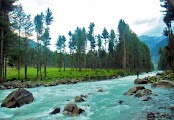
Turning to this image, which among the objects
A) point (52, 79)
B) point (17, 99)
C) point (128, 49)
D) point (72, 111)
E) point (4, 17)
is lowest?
point (72, 111)

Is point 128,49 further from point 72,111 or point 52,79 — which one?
point 72,111

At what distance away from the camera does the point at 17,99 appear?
1988 centimetres

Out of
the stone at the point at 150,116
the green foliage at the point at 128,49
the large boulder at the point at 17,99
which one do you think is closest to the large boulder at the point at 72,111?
the stone at the point at 150,116

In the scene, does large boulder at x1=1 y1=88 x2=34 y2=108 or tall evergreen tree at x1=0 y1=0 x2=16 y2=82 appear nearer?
large boulder at x1=1 y1=88 x2=34 y2=108

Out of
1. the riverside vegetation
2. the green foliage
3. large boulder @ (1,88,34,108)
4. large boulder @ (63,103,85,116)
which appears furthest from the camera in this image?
the green foliage

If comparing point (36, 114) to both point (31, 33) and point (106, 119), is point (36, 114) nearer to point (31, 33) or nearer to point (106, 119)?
point (106, 119)

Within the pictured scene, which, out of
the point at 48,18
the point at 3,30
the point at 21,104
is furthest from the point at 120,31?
the point at 21,104

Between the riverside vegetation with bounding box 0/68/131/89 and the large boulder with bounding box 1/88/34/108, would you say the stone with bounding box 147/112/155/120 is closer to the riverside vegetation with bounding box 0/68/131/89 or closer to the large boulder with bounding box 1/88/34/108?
the large boulder with bounding box 1/88/34/108

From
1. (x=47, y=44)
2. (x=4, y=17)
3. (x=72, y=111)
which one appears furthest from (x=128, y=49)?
(x=72, y=111)

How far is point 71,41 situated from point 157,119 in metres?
90.4

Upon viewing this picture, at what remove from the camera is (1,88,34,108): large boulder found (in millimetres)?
19348

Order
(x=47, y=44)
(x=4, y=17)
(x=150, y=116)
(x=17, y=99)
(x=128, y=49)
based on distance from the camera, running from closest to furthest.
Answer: (x=150, y=116), (x=17, y=99), (x=4, y=17), (x=47, y=44), (x=128, y=49)

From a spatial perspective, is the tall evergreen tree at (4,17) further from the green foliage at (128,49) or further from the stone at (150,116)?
the green foliage at (128,49)

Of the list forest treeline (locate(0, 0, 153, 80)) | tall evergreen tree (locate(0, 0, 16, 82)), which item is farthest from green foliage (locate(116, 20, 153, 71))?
tall evergreen tree (locate(0, 0, 16, 82))
